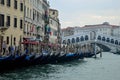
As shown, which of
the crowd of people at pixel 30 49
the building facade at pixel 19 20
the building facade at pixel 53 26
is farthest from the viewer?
the building facade at pixel 53 26

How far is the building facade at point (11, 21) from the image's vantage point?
79.5 feet

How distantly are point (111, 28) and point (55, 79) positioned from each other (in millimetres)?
96298

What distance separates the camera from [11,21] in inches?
1010

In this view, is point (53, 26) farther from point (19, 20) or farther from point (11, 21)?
point (11, 21)

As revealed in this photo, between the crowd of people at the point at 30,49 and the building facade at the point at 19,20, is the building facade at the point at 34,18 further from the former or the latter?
the crowd of people at the point at 30,49

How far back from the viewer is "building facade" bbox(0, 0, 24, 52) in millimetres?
24234

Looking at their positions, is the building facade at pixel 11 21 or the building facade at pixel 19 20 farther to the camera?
the building facade at pixel 19 20

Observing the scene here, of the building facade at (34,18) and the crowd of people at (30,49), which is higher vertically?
the building facade at (34,18)

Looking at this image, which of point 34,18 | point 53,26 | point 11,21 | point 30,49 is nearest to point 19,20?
point 11,21

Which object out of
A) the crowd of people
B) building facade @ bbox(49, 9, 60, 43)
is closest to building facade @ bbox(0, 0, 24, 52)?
the crowd of people

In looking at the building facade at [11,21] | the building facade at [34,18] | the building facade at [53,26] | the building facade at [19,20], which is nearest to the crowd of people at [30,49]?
the building facade at [19,20]

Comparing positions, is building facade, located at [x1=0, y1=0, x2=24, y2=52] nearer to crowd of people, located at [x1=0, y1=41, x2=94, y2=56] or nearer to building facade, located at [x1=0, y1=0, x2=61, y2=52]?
building facade, located at [x1=0, y1=0, x2=61, y2=52]

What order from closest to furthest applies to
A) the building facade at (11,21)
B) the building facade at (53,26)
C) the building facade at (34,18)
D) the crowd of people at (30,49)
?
the crowd of people at (30,49) → the building facade at (11,21) → the building facade at (34,18) → the building facade at (53,26)

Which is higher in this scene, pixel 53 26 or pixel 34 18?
pixel 34 18
